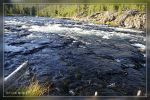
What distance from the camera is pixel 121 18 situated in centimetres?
393

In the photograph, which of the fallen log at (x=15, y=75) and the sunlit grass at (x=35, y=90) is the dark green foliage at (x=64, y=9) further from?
the sunlit grass at (x=35, y=90)

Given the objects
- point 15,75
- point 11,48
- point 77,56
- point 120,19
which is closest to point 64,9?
point 77,56

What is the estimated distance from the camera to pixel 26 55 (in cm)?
388

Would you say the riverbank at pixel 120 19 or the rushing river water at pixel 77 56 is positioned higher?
the riverbank at pixel 120 19

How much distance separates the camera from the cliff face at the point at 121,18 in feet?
12.7

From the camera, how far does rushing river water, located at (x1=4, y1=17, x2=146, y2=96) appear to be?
381 cm

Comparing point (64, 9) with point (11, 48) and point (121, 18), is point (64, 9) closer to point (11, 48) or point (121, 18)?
point (121, 18)

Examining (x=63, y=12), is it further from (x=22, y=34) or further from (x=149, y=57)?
(x=149, y=57)

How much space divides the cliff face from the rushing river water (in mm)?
88

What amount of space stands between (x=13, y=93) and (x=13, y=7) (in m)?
1.20

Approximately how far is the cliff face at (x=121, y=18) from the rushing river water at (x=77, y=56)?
9cm

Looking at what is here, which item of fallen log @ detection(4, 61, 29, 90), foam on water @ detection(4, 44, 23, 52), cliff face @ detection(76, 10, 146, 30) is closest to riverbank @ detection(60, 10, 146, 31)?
cliff face @ detection(76, 10, 146, 30)

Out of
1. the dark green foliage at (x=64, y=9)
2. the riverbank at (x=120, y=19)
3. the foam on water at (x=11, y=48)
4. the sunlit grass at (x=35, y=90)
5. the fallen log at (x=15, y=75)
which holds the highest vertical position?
the dark green foliage at (x=64, y=9)

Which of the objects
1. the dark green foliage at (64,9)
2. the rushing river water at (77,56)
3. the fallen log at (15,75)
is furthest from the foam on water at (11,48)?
the dark green foliage at (64,9)
